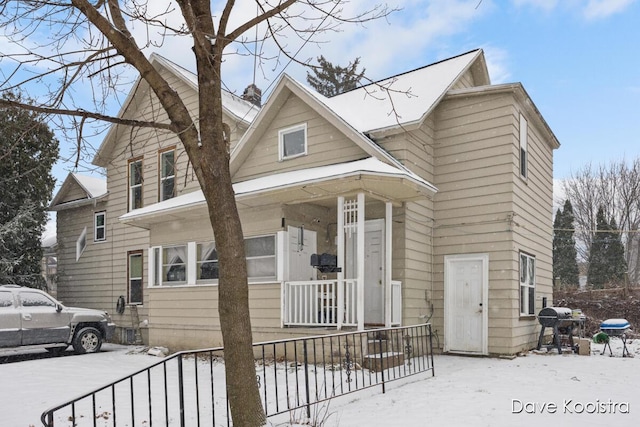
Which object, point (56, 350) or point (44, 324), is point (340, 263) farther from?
point (56, 350)

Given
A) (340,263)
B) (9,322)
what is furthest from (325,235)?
(9,322)

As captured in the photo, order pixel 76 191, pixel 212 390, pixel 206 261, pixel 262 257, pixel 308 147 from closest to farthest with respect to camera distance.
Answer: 1. pixel 212 390
2. pixel 262 257
3. pixel 308 147
4. pixel 206 261
5. pixel 76 191

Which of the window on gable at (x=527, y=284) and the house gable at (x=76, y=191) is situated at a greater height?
the house gable at (x=76, y=191)

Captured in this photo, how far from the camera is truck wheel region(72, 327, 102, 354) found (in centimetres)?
1303

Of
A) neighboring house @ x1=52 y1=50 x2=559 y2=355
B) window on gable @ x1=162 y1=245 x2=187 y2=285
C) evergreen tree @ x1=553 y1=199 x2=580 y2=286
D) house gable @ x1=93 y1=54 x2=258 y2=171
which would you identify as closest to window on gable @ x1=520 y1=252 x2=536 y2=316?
neighboring house @ x1=52 y1=50 x2=559 y2=355

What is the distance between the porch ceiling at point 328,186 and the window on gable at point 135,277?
193 inches

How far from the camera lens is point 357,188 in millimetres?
9953

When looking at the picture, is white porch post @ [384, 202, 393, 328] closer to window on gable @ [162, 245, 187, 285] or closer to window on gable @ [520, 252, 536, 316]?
window on gable @ [520, 252, 536, 316]

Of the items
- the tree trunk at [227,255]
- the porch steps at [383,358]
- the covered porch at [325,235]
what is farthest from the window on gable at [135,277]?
the tree trunk at [227,255]

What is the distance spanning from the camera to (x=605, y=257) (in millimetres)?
30547

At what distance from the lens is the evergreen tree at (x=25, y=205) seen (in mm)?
16078

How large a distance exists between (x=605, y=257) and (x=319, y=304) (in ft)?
82.6

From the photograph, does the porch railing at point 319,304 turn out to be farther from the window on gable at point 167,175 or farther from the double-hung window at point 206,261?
the window on gable at point 167,175

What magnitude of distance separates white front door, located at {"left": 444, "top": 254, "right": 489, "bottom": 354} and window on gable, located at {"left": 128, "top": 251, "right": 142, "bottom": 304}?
377 inches
